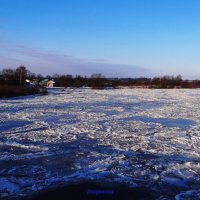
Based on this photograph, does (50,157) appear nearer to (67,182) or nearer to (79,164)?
(79,164)

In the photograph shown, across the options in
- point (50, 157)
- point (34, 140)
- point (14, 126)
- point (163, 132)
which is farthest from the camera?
point (14, 126)

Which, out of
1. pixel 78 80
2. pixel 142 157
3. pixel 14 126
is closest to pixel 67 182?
pixel 142 157

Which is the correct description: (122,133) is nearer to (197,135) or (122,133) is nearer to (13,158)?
(197,135)

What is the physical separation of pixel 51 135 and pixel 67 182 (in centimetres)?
421

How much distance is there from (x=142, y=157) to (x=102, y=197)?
245cm

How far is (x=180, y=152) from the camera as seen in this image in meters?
6.84

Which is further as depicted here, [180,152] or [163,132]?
[163,132]

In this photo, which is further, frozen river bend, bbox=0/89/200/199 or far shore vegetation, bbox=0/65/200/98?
far shore vegetation, bbox=0/65/200/98

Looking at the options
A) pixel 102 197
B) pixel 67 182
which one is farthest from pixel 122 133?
A: pixel 102 197

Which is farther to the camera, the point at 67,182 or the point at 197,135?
the point at 197,135

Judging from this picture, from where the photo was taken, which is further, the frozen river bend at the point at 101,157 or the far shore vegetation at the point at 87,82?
the far shore vegetation at the point at 87,82

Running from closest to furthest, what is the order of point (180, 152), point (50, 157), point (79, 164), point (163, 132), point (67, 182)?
point (67, 182) → point (79, 164) → point (50, 157) → point (180, 152) → point (163, 132)

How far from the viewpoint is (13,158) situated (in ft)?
19.9

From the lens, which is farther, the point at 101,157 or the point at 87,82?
the point at 87,82
